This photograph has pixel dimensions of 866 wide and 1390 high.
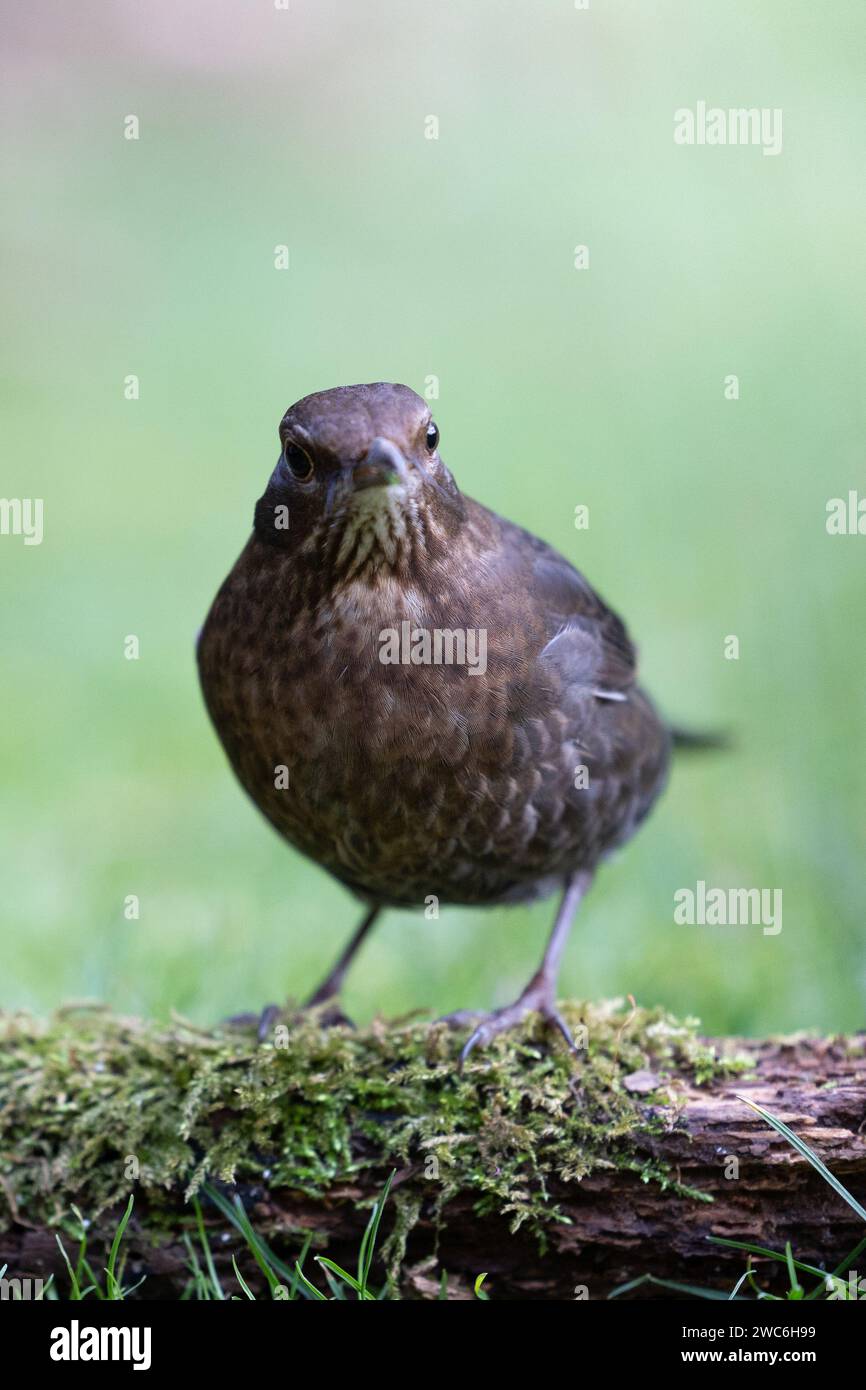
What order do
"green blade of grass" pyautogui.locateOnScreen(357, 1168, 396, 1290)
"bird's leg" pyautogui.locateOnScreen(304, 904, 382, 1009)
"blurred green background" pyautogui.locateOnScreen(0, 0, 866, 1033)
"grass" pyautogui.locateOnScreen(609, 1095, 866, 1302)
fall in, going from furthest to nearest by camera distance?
1. "blurred green background" pyautogui.locateOnScreen(0, 0, 866, 1033)
2. "bird's leg" pyautogui.locateOnScreen(304, 904, 382, 1009)
3. "green blade of grass" pyautogui.locateOnScreen(357, 1168, 396, 1290)
4. "grass" pyautogui.locateOnScreen(609, 1095, 866, 1302)

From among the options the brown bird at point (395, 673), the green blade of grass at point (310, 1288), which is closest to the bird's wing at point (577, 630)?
the brown bird at point (395, 673)

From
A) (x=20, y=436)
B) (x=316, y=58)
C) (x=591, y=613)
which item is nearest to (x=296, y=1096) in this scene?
(x=591, y=613)

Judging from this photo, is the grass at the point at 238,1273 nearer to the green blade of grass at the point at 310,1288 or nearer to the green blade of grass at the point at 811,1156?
the green blade of grass at the point at 310,1288

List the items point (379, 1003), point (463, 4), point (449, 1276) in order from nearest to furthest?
point (449, 1276) < point (379, 1003) < point (463, 4)

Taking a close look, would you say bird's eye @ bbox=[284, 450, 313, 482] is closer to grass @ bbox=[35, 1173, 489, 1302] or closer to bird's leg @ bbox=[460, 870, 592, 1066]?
bird's leg @ bbox=[460, 870, 592, 1066]

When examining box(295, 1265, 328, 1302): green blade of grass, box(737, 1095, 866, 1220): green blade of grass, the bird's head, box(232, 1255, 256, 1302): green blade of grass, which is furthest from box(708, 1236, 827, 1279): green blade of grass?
the bird's head

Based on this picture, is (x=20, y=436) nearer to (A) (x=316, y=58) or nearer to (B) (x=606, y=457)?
(B) (x=606, y=457)
